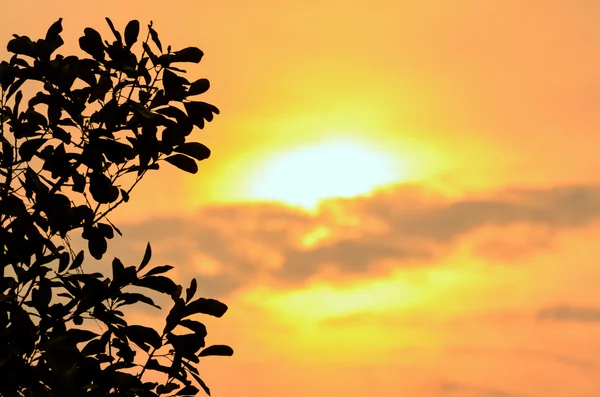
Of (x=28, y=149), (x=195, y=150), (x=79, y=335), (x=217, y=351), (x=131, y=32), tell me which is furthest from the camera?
(x=195, y=150)

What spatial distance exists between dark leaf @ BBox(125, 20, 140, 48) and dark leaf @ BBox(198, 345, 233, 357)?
9.20 ft

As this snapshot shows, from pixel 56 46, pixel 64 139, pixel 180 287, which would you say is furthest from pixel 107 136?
pixel 180 287

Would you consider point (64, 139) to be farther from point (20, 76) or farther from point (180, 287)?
point (180, 287)

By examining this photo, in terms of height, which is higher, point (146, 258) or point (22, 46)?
point (22, 46)

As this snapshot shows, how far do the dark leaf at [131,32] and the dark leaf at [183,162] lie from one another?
1085mm

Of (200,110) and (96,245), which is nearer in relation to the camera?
(96,245)

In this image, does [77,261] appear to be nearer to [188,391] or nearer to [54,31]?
[188,391]

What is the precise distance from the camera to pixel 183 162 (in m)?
8.32

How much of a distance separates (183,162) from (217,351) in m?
1.76

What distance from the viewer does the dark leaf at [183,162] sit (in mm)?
8312

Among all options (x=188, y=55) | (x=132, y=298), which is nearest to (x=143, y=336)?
(x=132, y=298)

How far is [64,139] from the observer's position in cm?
800

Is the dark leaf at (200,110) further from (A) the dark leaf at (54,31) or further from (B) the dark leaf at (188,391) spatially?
(B) the dark leaf at (188,391)

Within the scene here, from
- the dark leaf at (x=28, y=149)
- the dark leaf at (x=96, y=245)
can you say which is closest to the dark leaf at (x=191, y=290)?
the dark leaf at (x=96, y=245)
